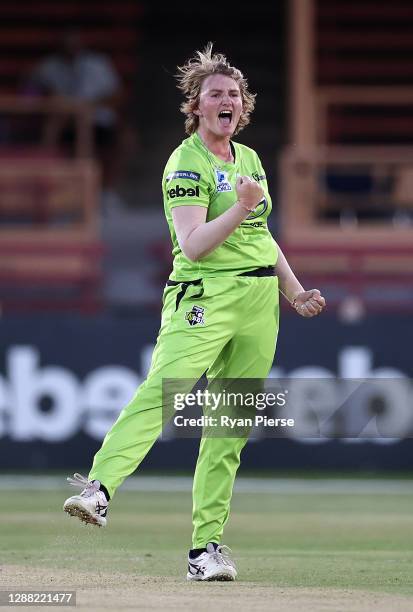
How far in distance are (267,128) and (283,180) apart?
125 inches

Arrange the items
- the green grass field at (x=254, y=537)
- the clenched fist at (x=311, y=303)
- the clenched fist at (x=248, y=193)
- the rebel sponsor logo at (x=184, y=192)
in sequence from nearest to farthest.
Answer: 1. the clenched fist at (x=248, y=193)
2. the rebel sponsor logo at (x=184, y=192)
3. the clenched fist at (x=311, y=303)
4. the green grass field at (x=254, y=537)

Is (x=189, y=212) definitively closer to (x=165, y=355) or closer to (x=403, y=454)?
(x=165, y=355)

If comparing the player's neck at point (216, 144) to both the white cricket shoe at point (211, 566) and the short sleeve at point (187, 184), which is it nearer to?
the short sleeve at point (187, 184)

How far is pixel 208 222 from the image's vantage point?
632cm

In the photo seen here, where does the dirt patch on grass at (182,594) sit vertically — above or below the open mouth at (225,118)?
below

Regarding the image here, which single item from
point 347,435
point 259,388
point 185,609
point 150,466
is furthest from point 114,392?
point 185,609

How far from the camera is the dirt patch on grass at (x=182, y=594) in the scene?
5.72 metres

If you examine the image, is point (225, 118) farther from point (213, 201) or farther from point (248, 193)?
point (248, 193)

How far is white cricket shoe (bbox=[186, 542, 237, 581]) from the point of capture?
6.53 metres

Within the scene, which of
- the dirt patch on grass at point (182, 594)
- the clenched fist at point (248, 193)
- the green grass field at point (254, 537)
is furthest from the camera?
the green grass field at point (254, 537)

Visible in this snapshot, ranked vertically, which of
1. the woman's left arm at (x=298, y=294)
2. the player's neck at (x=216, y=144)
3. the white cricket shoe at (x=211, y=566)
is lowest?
the white cricket shoe at (x=211, y=566)

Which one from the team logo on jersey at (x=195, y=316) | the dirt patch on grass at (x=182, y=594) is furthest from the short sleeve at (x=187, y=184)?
the dirt patch on grass at (x=182, y=594)

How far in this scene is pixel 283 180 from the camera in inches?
603

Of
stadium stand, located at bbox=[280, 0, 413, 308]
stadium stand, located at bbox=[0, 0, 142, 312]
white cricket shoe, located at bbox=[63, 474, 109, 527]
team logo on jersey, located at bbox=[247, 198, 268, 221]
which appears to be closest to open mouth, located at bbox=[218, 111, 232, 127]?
team logo on jersey, located at bbox=[247, 198, 268, 221]
